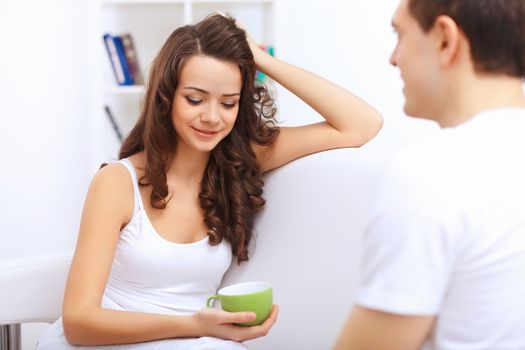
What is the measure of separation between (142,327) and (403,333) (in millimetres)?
831

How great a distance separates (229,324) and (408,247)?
0.78 m

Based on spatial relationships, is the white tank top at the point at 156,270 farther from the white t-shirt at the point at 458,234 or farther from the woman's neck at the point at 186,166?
the white t-shirt at the point at 458,234

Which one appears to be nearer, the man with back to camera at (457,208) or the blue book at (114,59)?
the man with back to camera at (457,208)

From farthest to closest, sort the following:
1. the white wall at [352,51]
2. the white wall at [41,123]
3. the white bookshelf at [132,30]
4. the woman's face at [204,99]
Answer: the white wall at [352,51] < the white wall at [41,123] < the white bookshelf at [132,30] < the woman's face at [204,99]

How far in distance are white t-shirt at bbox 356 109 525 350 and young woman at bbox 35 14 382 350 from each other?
64 cm

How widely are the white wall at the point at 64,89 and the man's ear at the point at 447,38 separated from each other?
2.55 m

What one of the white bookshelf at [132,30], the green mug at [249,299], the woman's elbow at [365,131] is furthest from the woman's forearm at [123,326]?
the white bookshelf at [132,30]

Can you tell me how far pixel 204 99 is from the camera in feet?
5.69

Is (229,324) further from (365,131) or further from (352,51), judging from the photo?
(352,51)

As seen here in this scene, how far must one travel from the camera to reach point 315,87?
1912 millimetres

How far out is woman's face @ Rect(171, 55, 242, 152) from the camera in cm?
172

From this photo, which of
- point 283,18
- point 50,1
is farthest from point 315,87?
point 50,1

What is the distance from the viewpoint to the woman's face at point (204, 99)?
1.72 meters

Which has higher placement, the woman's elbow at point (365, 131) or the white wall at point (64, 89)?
the woman's elbow at point (365, 131)
